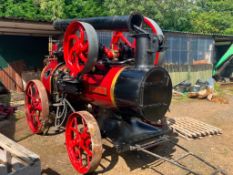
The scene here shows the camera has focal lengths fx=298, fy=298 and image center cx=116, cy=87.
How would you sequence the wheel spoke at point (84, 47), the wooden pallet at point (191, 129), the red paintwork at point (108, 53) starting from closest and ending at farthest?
the wheel spoke at point (84, 47) < the red paintwork at point (108, 53) < the wooden pallet at point (191, 129)

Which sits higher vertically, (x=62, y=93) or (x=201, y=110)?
(x=62, y=93)

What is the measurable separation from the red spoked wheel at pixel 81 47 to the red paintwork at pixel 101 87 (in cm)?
34

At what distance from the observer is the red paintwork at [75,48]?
5012mm

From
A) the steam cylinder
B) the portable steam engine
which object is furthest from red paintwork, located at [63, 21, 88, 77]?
the steam cylinder

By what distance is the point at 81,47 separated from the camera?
16.5ft

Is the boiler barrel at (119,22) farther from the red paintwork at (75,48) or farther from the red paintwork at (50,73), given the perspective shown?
the red paintwork at (50,73)

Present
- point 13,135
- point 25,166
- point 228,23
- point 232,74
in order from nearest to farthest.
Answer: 1. point 25,166
2. point 13,135
3. point 232,74
4. point 228,23

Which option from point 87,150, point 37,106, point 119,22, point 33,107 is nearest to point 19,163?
point 87,150

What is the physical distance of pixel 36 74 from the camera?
12.6 m

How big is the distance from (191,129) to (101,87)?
10.2 ft

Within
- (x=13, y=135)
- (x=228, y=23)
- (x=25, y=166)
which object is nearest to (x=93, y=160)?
(x=25, y=166)

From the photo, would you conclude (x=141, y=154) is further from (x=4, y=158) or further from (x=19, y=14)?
(x=19, y=14)

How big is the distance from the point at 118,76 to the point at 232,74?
15473mm

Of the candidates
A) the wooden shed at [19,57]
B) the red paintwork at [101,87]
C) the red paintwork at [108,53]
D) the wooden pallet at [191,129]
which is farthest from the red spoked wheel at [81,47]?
the wooden shed at [19,57]
